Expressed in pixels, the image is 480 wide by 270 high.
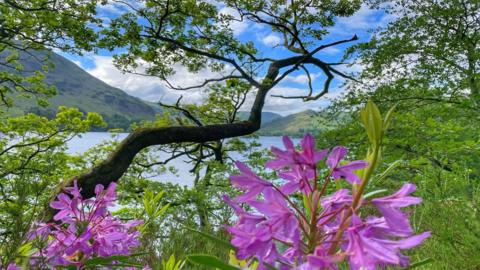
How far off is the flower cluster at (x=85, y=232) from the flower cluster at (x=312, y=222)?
60 centimetres

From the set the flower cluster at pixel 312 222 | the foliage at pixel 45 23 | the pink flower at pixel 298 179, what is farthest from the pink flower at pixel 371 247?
the foliage at pixel 45 23

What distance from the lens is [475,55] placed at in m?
11.3

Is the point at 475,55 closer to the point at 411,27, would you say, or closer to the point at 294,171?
the point at 411,27

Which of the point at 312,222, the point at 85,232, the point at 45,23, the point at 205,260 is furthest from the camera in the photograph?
the point at 45,23

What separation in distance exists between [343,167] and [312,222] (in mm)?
108

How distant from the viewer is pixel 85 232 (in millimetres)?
1064

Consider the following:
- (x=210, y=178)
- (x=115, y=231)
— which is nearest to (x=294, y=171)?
(x=115, y=231)

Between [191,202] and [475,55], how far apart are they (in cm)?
849

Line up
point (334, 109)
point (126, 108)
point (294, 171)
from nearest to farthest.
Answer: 1. point (294, 171)
2. point (334, 109)
3. point (126, 108)

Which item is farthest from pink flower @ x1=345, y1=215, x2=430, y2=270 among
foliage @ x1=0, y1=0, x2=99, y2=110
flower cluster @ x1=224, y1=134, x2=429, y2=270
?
foliage @ x1=0, y1=0, x2=99, y2=110

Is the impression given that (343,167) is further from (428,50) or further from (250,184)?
(428,50)

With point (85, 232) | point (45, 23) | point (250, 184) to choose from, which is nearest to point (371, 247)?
point (250, 184)

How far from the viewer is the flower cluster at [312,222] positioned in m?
0.53

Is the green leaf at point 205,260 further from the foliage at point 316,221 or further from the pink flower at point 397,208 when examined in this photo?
the pink flower at point 397,208
